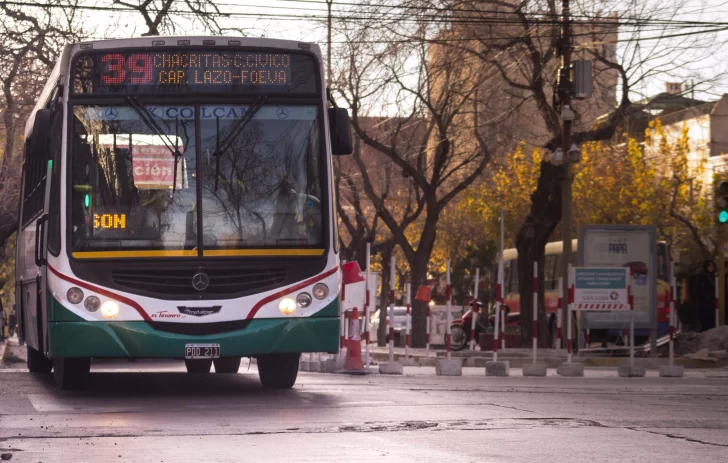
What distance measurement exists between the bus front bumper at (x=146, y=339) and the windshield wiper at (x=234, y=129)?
1.50 m

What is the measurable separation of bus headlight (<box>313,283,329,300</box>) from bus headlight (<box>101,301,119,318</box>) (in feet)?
6.13

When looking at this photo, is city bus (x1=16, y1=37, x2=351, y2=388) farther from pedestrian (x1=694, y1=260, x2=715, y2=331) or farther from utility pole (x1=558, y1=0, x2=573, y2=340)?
pedestrian (x1=694, y1=260, x2=715, y2=331)

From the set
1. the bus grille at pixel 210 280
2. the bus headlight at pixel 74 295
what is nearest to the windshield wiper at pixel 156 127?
the bus grille at pixel 210 280

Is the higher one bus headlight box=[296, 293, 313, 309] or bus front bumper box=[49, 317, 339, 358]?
bus headlight box=[296, 293, 313, 309]

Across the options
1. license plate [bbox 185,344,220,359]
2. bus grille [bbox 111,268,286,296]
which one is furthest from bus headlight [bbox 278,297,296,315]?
license plate [bbox 185,344,220,359]

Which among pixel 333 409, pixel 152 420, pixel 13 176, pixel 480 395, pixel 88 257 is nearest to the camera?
pixel 152 420

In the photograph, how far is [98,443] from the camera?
9094 millimetres

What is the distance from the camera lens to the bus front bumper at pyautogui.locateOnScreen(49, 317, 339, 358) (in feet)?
42.4

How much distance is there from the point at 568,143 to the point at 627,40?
2.83m

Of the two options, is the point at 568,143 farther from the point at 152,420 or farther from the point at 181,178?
the point at 152,420

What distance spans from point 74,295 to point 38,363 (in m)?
5.84

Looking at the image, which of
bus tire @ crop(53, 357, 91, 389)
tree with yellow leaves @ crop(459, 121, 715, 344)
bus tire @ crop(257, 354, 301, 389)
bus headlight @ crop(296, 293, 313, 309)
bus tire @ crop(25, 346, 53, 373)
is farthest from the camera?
tree with yellow leaves @ crop(459, 121, 715, 344)

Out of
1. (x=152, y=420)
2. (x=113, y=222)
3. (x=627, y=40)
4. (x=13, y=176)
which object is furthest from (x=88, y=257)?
(x=13, y=176)

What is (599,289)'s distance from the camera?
2134 centimetres
